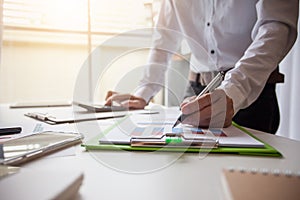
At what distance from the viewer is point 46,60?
238 cm

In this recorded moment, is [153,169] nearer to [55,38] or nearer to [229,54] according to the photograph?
[229,54]

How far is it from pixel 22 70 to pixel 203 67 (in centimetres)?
185

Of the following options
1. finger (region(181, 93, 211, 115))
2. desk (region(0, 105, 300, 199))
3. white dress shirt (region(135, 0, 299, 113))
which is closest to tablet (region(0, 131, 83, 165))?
desk (region(0, 105, 300, 199))

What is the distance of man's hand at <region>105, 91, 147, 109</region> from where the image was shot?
40.6 inches

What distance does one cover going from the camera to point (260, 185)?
0.25m

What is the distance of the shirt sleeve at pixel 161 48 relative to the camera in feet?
3.85

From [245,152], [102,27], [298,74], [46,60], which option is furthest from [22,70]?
[245,152]

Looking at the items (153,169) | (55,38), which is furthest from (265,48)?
(55,38)

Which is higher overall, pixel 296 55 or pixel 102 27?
pixel 102 27

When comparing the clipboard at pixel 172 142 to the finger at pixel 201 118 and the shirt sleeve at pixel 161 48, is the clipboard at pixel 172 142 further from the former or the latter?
the shirt sleeve at pixel 161 48

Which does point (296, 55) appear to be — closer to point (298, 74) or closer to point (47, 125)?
point (298, 74)

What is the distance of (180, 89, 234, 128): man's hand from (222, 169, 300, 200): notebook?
1.08 feet

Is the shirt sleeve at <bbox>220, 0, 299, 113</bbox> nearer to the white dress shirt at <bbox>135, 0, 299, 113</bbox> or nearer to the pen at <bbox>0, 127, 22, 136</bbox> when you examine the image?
the white dress shirt at <bbox>135, 0, 299, 113</bbox>

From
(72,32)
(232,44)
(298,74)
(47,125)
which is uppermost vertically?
(72,32)
